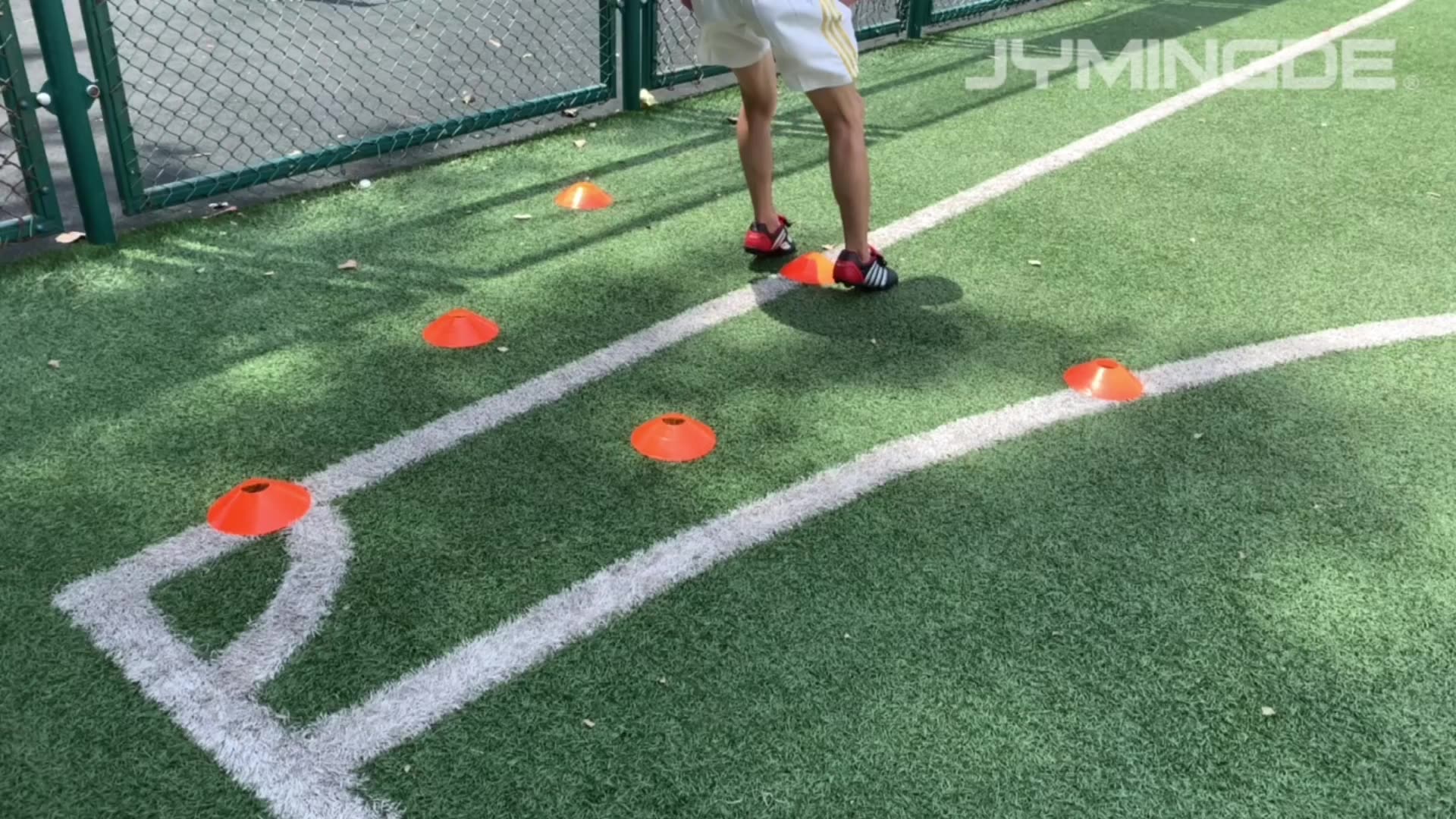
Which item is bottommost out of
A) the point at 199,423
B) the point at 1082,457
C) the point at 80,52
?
the point at 1082,457

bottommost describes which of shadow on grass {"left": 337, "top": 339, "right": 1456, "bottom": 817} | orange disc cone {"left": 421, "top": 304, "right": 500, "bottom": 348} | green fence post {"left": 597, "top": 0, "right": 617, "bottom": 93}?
shadow on grass {"left": 337, "top": 339, "right": 1456, "bottom": 817}

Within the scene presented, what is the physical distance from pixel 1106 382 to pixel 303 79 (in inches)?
200

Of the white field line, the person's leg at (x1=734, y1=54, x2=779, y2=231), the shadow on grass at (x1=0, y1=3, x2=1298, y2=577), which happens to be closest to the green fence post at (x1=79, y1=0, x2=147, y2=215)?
the shadow on grass at (x1=0, y1=3, x2=1298, y2=577)

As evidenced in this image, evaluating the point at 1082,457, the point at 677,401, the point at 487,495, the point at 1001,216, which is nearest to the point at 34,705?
the point at 487,495

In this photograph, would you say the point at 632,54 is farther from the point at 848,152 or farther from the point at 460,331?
the point at 460,331

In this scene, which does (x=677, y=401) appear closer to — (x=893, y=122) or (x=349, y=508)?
(x=349, y=508)

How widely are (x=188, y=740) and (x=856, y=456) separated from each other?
179cm

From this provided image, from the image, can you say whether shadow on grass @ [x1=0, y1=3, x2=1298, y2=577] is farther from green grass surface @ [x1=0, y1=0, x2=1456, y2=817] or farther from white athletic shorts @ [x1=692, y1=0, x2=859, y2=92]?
white athletic shorts @ [x1=692, y1=0, x2=859, y2=92]

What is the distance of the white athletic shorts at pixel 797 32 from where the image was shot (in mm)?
3838

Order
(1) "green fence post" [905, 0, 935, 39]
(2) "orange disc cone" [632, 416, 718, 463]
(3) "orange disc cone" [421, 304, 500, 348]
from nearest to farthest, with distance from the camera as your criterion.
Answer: (2) "orange disc cone" [632, 416, 718, 463], (3) "orange disc cone" [421, 304, 500, 348], (1) "green fence post" [905, 0, 935, 39]

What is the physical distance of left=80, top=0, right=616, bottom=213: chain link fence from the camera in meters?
5.23

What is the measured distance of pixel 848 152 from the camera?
164 inches

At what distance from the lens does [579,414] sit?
3.57 metres

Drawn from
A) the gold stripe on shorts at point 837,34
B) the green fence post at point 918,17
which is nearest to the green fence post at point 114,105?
the gold stripe on shorts at point 837,34
